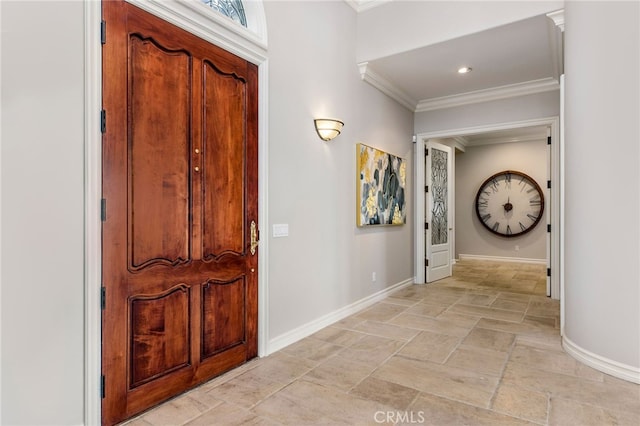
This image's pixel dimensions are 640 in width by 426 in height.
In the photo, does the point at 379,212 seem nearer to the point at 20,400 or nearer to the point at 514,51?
the point at 514,51

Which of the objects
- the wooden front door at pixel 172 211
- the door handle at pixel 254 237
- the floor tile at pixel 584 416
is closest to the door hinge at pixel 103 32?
the wooden front door at pixel 172 211

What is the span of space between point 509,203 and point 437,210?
11.4 feet

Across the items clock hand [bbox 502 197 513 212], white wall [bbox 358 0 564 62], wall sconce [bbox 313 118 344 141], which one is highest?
white wall [bbox 358 0 564 62]

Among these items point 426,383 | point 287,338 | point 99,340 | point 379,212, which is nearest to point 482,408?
point 426,383

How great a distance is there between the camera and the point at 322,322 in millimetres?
3832

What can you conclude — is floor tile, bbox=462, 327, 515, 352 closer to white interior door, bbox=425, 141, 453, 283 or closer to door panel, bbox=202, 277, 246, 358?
door panel, bbox=202, 277, 246, 358

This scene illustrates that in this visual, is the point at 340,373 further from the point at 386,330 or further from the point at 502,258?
the point at 502,258

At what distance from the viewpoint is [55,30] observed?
1.84m

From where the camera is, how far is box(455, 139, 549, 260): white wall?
8570mm

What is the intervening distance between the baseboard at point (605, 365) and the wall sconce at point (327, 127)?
9.46ft

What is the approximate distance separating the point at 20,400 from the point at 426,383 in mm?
2382

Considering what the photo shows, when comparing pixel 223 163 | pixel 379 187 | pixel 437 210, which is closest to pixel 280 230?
pixel 223 163

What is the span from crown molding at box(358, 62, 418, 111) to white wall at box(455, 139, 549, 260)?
417 cm

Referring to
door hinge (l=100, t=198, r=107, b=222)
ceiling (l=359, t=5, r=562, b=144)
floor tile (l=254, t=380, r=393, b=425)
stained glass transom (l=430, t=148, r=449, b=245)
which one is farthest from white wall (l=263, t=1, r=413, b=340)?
stained glass transom (l=430, t=148, r=449, b=245)
